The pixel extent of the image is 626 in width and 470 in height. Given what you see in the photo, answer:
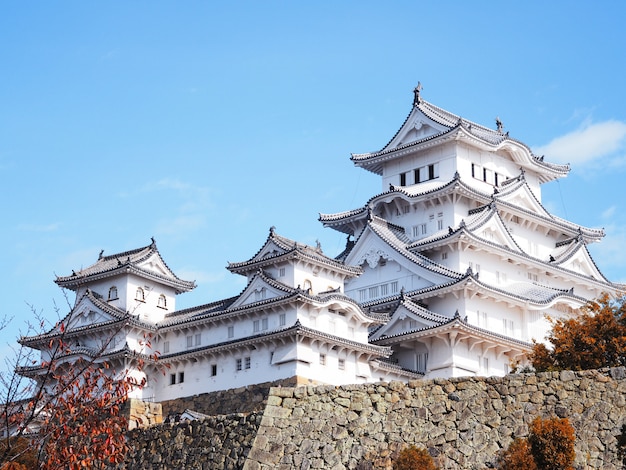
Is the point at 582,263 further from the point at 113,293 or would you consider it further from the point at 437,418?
the point at 437,418

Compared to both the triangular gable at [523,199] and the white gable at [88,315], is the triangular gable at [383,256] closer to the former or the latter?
the triangular gable at [523,199]

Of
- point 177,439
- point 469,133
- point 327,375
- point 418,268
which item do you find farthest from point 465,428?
point 469,133

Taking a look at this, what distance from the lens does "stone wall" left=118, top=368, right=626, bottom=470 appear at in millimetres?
28391

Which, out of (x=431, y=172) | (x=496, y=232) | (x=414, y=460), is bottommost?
(x=414, y=460)

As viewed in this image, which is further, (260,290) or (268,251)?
(268,251)

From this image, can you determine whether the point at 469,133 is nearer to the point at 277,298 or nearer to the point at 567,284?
the point at 567,284

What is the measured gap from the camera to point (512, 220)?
67.4m

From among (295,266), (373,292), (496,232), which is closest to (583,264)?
(496,232)

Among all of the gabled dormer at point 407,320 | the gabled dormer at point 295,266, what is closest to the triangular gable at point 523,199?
the gabled dormer at point 407,320

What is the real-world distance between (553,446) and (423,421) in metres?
4.00

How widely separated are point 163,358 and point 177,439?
23.8 m

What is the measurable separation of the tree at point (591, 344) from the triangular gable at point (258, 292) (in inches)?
622

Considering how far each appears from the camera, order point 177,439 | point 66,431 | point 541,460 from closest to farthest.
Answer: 1. point 66,431
2. point 541,460
3. point 177,439

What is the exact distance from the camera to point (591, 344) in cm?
4003
